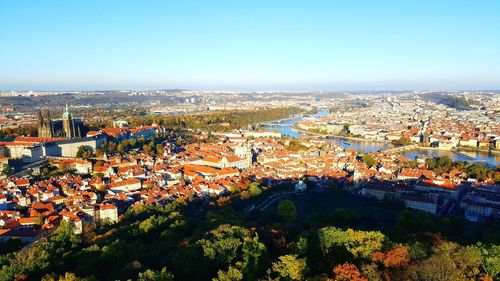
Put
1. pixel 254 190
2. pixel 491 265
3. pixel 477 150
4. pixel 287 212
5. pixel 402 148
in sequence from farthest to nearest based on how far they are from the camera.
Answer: pixel 402 148 < pixel 477 150 < pixel 254 190 < pixel 287 212 < pixel 491 265

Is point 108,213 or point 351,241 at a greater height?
point 351,241

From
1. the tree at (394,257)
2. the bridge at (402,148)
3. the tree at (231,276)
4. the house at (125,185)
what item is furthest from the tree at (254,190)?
the bridge at (402,148)

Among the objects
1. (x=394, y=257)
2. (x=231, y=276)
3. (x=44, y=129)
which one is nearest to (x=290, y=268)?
(x=231, y=276)

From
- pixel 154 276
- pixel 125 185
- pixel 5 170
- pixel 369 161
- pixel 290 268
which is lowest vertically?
pixel 369 161

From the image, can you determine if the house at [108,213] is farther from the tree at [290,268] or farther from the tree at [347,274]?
the tree at [347,274]

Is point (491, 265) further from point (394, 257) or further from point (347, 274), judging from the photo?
point (347, 274)

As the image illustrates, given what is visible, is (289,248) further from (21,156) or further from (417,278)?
(21,156)

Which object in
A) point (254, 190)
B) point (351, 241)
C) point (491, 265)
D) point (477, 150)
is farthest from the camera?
point (477, 150)

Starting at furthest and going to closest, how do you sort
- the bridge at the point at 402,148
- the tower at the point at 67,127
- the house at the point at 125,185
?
the bridge at the point at 402,148 < the tower at the point at 67,127 < the house at the point at 125,185
